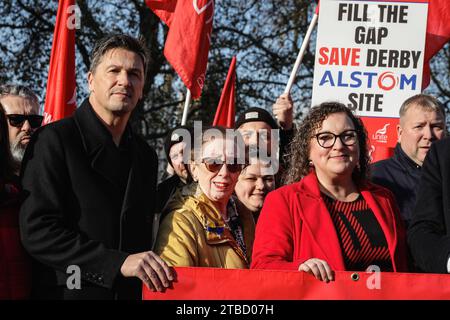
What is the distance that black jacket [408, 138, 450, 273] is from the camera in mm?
3582

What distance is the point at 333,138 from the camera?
4090 millimetres

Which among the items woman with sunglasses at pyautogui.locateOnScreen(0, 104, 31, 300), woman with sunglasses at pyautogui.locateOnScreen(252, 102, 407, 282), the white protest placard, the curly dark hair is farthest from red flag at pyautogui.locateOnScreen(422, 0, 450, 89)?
woman with sunglasses at pyautogui.locateOnScreen(0, 104, 31, 300)

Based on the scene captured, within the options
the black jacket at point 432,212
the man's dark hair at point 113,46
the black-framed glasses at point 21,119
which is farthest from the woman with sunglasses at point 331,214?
the black-framed glasses at point 21,119

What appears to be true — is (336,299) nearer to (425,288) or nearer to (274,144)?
(425,288)

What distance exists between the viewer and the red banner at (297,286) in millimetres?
3551

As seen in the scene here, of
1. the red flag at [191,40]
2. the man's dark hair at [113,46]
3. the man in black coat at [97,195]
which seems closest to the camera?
the man in black coat at [97,195]

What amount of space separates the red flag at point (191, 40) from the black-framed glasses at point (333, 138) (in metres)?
3.42

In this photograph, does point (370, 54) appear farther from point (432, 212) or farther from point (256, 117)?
point (432, 212)

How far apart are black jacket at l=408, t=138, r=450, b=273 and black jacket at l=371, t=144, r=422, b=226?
45.3 inches

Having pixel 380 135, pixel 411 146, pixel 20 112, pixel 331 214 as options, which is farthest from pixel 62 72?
pixel 331 214

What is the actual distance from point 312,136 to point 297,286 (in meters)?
0.89

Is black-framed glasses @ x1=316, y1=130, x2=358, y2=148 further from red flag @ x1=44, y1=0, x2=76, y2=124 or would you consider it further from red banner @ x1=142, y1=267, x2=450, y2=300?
red flag @ x1=44, y1=0, x2=76, y2=124

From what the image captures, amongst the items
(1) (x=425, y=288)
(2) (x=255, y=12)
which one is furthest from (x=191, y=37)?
(2) (x=255, y=12)

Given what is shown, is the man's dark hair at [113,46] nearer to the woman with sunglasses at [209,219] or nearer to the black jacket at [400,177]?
the woman with sunglasses at [209,219]
